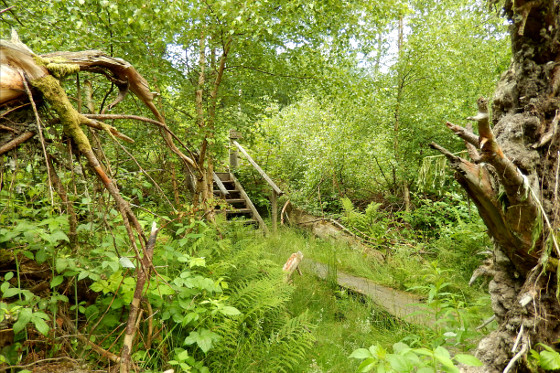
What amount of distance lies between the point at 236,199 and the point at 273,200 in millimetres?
1242

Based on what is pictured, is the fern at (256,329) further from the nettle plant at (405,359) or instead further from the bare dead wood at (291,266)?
Answer: the nettle plant at (405,359)

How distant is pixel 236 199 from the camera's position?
823 centimetres

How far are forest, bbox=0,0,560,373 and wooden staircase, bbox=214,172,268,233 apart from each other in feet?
0.47

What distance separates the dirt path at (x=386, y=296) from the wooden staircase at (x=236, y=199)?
2.26m

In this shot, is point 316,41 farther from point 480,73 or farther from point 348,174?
point 480,73

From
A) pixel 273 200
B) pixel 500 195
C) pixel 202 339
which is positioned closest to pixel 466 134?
pixel 500 195

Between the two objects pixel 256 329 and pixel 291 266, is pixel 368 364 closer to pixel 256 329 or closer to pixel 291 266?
pixel 256 329

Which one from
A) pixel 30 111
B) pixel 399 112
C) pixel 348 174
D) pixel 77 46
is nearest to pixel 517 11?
pixel 30 111

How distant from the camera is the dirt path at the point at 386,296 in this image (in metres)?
3.49

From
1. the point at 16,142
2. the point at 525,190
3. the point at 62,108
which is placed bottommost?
the point at 525,190

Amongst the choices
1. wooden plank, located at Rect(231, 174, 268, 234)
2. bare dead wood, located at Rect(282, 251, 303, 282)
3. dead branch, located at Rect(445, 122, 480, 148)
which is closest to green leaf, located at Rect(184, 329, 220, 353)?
dead branch, located at Rect(445, 122, 480, 148)

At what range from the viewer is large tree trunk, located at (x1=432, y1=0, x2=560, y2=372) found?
184 centimetres

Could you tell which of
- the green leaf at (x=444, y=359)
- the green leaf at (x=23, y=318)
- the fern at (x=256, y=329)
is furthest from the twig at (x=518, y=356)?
the green leaf at (x=23, y=318)

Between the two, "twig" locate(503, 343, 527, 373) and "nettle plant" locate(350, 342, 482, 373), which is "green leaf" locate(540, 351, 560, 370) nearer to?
"twig" locate(503, 343, 527, 373)
